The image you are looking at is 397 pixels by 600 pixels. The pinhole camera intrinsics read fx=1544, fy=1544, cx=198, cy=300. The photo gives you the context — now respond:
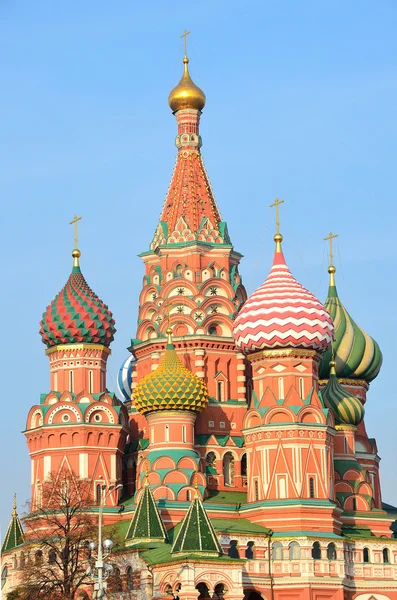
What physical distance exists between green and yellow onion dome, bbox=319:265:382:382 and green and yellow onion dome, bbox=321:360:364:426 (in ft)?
6.75

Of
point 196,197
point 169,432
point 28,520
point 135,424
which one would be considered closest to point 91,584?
point 28,520

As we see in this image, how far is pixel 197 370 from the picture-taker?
164 ft

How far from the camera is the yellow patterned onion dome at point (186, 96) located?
53.1 m

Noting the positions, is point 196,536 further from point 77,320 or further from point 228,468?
point 77,320

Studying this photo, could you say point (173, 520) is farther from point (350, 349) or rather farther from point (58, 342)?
point (350, 349)

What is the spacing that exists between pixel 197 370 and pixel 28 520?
811cm

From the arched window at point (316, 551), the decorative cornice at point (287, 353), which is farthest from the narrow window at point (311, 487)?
the decorative cornice at point (287, 353)

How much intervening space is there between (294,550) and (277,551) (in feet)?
1.67

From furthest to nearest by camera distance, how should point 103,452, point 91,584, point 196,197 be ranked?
point 196,197 < point 103,452 < point 91,584

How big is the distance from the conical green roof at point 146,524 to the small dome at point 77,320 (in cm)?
696

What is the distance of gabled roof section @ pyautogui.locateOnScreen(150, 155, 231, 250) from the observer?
170 ft

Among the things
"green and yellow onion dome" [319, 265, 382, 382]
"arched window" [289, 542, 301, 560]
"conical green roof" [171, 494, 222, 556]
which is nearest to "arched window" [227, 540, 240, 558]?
"arched window" [289, 542, 301, 560]

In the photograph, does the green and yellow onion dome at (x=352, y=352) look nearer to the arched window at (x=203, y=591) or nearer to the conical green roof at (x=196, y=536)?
the conical green roof at (x=196, y=536)

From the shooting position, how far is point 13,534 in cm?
5047
